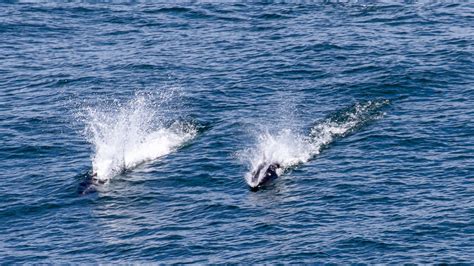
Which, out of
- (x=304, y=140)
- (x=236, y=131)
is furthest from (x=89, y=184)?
(x=304, y=140)

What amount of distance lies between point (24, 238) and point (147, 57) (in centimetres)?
3889

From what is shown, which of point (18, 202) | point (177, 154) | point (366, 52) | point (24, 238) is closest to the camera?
point (24, 238)

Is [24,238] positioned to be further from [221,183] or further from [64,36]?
[64,36]

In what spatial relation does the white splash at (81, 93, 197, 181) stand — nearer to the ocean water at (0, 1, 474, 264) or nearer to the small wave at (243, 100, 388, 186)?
the ocean water at (0, 1, 474, 264)

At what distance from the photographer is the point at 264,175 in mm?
83750

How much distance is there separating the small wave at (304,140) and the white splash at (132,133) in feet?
24.8

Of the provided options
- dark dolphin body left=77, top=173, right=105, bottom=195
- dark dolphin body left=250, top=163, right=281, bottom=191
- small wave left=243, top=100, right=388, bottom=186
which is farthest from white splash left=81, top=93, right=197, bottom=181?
dark dolphin body left=250, top=163, right=281, bottom=191

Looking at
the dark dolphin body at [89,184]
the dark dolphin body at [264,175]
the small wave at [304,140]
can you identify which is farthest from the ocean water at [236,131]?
the dark dolphin body at [264,175]

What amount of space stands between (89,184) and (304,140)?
744 inches

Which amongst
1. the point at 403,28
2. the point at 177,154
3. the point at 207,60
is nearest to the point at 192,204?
the point at 177,154

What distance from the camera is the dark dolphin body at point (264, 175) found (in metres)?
83.1

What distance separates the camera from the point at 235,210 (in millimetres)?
78812

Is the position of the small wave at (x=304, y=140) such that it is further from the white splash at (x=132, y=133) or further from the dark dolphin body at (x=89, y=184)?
the dark dolphin body at (x=89, y=184)

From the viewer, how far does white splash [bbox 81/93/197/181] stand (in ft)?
290
